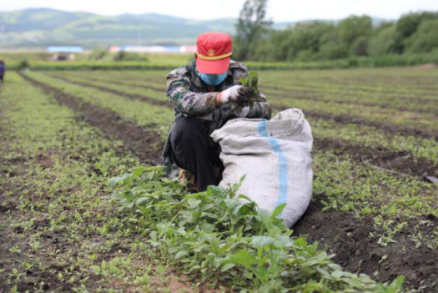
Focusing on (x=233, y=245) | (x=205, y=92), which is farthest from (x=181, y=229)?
(x=205, y=92)

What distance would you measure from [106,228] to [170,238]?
0.57m

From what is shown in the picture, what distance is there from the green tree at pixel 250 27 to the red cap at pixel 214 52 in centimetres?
6509

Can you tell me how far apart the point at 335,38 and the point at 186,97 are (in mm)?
59612

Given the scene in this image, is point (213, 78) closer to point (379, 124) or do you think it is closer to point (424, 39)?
point (379, 124)

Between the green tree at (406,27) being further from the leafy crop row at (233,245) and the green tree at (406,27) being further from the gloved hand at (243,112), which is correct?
the leafy crop row at (233,245)

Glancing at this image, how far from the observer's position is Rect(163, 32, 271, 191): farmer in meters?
3.38

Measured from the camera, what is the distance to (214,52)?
338 cm

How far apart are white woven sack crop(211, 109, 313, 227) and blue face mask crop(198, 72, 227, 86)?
1.14 feet

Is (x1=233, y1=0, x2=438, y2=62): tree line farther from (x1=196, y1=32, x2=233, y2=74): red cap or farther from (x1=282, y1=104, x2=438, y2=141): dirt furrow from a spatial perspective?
(x1=196, y1=32, x2=233, y2=74): red cap

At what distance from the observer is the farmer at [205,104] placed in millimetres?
3377

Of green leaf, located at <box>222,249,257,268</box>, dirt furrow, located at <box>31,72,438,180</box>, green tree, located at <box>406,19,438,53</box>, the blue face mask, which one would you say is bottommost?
dirt furrow, located at <box>31,72,438,180</box>

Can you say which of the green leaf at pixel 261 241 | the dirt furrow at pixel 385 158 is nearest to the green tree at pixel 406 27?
the dirt furrow at pixel 385 158

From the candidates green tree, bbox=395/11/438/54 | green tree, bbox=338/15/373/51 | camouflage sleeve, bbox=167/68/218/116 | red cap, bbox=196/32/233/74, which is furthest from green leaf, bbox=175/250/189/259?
green tree, bbox=338/15/373/51

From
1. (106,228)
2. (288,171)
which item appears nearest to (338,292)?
(288,171)
